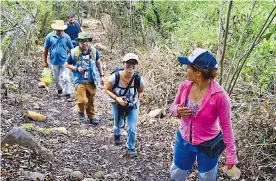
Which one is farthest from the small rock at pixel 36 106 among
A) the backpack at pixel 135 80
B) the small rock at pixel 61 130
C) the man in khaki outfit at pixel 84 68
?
the backpack at pixel 135 80

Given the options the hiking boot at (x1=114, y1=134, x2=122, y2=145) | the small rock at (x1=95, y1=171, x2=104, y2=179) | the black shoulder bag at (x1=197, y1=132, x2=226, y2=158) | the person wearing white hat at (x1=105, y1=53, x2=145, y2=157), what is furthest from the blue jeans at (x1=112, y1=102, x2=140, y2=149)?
the black shoulder bag at (x1=197, y1=132, x2=226, y2=158)

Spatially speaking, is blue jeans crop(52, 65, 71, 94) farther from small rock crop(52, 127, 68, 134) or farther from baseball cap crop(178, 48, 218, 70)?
baseball cap crop(178, 48, 218, 70)

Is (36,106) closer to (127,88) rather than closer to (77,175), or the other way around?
(127,88)

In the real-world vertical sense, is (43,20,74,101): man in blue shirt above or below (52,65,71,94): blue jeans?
above

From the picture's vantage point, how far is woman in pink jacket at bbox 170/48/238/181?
3598mm

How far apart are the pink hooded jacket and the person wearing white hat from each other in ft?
5.54

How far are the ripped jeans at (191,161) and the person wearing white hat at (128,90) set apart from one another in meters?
1.74

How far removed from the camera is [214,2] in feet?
33.7

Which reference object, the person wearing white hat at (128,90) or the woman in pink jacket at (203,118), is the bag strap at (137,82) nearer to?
the person wearing white hat at (128,90)

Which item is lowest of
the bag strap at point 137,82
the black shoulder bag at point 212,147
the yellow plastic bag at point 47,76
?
the black shoulder bag at point 212,147

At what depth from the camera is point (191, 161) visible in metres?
3.93

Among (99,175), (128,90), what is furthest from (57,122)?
(99,175)

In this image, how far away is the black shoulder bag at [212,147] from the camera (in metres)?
3.71

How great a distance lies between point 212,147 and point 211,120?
10.3 inches
